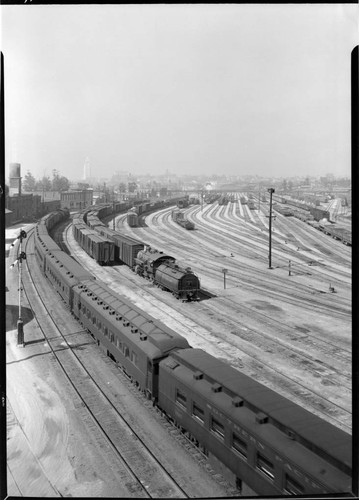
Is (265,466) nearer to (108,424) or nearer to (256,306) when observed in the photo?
(108,424)

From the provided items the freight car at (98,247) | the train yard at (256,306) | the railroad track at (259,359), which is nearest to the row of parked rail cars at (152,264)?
the freight car at (98,247)

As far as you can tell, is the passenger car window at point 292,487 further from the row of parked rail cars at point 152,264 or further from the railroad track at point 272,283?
the row of parked rail cars at point 152,264

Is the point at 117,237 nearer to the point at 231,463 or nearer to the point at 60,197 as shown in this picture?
the point at 60,197

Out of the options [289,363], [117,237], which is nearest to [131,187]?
[117,237]

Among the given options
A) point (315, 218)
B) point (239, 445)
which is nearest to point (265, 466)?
point (239, 445)

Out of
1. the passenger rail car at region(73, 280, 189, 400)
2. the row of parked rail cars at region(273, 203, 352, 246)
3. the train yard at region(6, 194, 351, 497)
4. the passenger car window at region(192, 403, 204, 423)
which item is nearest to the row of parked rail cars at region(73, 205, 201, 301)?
the train yard at region(6, 194, 351, 497)

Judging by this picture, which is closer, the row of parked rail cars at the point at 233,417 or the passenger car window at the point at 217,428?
the row of parked rail cars at the point at 233,417
